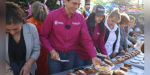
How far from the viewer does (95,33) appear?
6.31ft

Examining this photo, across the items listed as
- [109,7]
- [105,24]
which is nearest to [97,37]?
[105,24]

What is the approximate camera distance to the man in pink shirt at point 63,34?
5.09 ft

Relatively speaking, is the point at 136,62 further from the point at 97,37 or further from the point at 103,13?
the point at 103,13

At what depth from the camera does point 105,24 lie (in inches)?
75.3

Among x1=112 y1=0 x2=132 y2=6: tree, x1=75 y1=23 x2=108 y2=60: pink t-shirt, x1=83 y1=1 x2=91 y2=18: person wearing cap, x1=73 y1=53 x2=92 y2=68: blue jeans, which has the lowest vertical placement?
x1=73 y1=53 x2=92 y2=68: blue jeans

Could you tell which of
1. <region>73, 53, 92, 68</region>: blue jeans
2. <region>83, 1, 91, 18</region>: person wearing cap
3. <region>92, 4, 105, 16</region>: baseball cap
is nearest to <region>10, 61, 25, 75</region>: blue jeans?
<region>73, 53, 92, 68</region>: blue jeans

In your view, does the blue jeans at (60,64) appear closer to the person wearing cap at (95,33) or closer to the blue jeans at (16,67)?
the person wearing cap at (95,33)

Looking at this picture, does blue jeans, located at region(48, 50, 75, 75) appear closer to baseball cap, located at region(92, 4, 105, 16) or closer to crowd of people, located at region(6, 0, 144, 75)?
crowd of people, located at region(6, 0, 144, 75)

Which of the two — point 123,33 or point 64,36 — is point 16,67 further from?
point 123,33

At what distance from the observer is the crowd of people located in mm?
1352

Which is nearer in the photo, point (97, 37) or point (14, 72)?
point (14, 72)

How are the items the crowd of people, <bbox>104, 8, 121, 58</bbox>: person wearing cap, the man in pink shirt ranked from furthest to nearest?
<bbox>104, 8, 121, 58</bbox>: person wearing cap < the man in pink shirt < the crowd of people

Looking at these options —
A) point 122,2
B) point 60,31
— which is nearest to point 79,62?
point 60,31

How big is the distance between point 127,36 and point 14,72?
1723 mm
